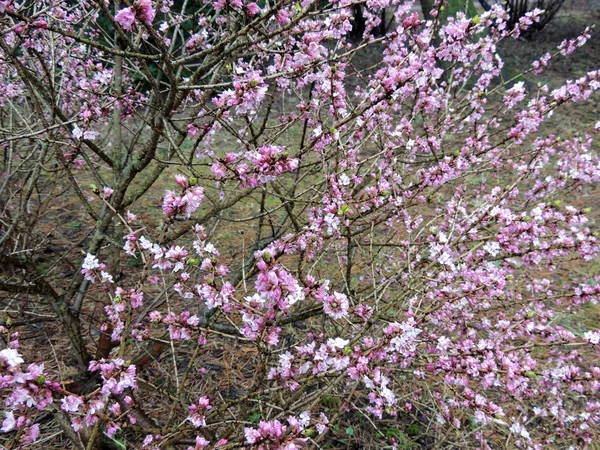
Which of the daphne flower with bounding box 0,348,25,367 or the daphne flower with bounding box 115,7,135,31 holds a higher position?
the daphne flower with bounding box 115,7,135,31

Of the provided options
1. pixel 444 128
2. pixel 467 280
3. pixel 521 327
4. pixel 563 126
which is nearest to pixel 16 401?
pixel 467 280

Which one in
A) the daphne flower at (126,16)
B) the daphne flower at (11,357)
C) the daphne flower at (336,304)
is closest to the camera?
the daphne flower at (11,357)

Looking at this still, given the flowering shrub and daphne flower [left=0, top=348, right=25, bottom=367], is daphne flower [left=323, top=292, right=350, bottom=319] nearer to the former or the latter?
the flowering shrub

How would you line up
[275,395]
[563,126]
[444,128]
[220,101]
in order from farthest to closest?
[563,126] → [444,128] → [275,395] → [220,101]

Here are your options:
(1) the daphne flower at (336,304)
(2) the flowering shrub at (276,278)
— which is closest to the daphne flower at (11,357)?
(2) the flowering shrub at (276,278)

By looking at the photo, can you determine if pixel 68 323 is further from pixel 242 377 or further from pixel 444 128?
pixel 444 128

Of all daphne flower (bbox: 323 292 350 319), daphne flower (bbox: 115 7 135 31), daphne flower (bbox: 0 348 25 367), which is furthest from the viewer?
daphne flower (bbox: 323 292 350 319)

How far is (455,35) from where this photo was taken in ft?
8.70

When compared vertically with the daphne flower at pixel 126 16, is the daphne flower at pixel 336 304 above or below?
below

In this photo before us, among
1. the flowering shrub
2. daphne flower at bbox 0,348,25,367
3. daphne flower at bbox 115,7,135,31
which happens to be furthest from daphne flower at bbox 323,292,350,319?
daphne flower at bbox 115,7,135,31

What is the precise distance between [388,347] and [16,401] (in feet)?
4.49

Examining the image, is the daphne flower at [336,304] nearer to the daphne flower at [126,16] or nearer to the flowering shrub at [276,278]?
the flowering shrub at [276,278]

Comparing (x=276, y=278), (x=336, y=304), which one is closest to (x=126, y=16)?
(x=276, y=278)

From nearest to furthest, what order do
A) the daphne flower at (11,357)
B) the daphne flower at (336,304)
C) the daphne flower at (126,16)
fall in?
the daphne flower at (11,357) < the daphne flower at (126,16) < the daphne flower at (336,304)
